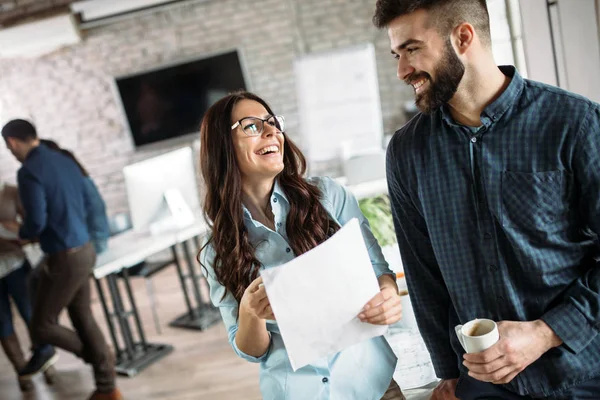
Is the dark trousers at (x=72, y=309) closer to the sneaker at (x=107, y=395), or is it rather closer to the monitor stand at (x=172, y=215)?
the sneaker at (x=107, y=395)

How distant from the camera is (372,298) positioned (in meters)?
1.25

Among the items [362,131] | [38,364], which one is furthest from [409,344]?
[362,131]

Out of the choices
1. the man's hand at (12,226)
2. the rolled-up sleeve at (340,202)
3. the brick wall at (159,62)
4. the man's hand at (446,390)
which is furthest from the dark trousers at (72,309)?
the brick wall at (159,62)

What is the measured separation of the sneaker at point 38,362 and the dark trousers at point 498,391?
337cm

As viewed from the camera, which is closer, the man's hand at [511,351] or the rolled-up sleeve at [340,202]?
the man's hand at [511,351]

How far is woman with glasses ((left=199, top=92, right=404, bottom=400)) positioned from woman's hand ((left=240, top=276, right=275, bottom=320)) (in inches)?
2.3

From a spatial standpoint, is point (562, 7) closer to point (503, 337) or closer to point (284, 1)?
point (503, 337)

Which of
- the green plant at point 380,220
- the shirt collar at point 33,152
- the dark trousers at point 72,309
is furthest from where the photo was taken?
the dark trousers at point 72,309

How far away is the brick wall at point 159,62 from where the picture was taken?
6105 millimetres

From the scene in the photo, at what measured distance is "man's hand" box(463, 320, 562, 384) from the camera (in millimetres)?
1123

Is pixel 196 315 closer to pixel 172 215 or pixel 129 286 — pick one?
pixel 129 286

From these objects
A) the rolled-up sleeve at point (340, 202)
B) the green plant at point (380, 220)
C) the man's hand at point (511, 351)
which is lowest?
the green plant at point (380, 220)

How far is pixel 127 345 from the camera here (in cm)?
412

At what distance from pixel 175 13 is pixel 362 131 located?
2411 millimetres
